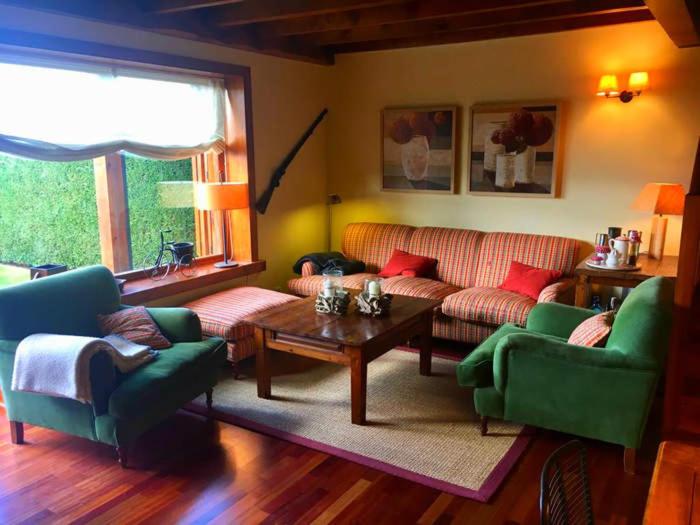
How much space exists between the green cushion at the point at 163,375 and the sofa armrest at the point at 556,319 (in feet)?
6.20

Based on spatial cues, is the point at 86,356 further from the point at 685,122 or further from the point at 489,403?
the point at 685,122

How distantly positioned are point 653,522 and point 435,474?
146cm

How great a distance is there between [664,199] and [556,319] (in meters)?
1.29

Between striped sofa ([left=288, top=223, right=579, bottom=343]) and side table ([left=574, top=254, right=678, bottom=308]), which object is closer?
side table ([left=574, top=254, right=678, bottom=308])

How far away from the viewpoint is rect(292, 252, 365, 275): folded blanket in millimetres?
5051

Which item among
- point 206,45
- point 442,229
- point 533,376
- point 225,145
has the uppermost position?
point 206,45

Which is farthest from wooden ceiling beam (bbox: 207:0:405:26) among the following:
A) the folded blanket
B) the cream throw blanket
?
the cream throw blanket

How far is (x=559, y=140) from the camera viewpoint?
183 inches

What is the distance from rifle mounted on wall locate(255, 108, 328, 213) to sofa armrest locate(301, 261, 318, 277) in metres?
0.58

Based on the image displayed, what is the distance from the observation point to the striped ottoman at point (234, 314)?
3896mm

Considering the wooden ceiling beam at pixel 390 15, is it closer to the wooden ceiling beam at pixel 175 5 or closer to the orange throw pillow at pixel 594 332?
the wooden ceiling beam at pixel 175 5

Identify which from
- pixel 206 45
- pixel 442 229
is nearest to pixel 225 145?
pixel 206 45

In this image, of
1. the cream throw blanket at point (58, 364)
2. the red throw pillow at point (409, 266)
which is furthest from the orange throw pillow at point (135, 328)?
the red throw pillow at point (409, 266)

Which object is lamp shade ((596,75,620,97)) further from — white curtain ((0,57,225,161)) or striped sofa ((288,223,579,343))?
white curtain ((0,57,225,161))
